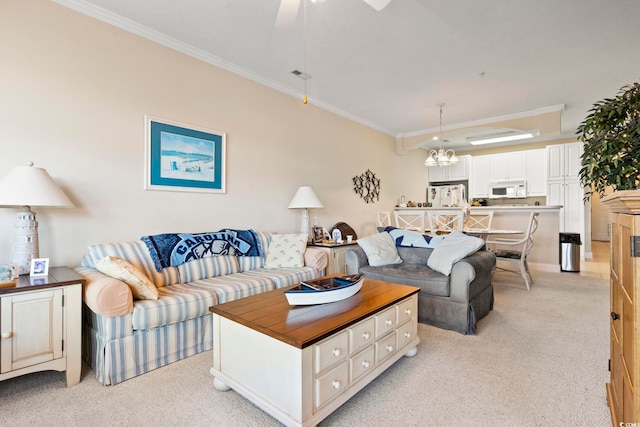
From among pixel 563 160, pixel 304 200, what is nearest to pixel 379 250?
pixel 304 200

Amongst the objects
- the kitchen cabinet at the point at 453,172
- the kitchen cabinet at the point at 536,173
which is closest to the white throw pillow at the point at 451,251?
the kitchen cabinet at the point at 536,173

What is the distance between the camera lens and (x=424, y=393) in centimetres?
180

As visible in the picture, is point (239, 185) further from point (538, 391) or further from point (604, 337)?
point (604, 337)

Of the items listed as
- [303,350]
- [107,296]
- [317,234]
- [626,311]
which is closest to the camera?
[626,311]

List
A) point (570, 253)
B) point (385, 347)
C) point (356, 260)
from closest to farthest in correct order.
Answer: point (385, 347) < point (356, 260) < point (570, 253)

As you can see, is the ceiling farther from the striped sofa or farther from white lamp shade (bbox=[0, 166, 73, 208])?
the striped sofa

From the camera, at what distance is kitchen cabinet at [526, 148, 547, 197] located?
6.61m

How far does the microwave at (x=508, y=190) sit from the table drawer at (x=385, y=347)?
628 centimetres

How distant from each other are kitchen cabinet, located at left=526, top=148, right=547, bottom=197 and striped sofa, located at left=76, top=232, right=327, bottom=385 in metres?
6.29

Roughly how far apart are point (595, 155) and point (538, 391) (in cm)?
136

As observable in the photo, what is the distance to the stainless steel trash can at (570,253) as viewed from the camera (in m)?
5.14

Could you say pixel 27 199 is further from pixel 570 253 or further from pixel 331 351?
pixel 570 253

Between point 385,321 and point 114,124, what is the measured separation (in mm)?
2686

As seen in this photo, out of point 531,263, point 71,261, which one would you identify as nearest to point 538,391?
point 71,261
